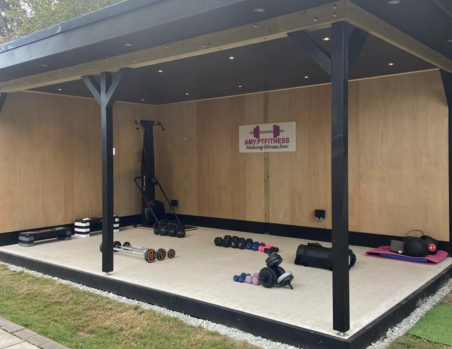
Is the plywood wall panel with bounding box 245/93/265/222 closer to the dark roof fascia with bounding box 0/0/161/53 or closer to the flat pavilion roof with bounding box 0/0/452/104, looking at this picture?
the flat pavilion roof with bounding box 0/0/452/104

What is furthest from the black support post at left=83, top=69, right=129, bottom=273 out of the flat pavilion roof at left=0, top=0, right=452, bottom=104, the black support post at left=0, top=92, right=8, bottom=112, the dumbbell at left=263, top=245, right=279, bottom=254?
the black support post at left=0, top=92, right=8, bottom=112

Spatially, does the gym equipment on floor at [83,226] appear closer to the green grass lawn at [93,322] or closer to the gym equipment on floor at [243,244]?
the gym equipment on floor at [243,244]

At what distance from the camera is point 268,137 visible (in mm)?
7957

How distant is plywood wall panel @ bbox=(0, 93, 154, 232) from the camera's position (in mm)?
7438

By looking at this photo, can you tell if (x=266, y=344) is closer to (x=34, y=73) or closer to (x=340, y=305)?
(x=340, y=305)

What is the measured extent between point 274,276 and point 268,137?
3.79 m

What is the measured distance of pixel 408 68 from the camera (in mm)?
6066

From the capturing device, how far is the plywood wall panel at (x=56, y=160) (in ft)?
24.4

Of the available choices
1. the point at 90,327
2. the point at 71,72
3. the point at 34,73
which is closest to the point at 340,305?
the point at 90,327

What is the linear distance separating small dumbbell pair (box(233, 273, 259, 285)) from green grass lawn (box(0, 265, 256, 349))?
1021mm

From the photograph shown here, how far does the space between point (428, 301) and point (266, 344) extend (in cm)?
209

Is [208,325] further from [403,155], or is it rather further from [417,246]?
[403,155]

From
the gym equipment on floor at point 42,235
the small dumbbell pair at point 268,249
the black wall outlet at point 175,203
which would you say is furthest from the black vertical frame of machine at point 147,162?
the small dumbbell pair at point 268,249

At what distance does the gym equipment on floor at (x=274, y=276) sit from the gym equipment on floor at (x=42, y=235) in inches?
173
